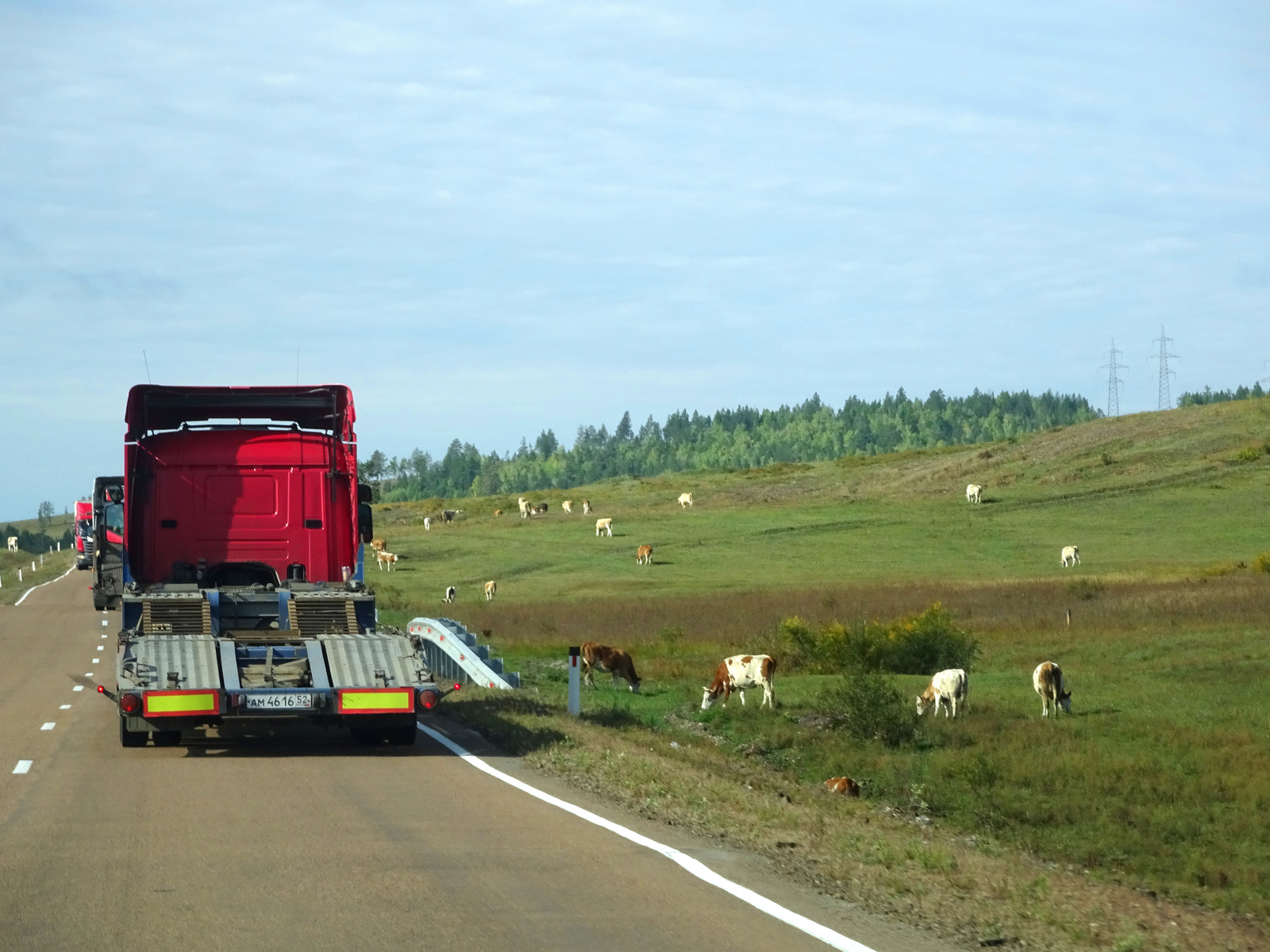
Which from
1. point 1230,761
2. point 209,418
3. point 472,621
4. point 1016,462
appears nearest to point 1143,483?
point 1016,462

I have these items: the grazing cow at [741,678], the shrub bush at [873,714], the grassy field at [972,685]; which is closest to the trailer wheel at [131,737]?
the grassy field at [972,685]

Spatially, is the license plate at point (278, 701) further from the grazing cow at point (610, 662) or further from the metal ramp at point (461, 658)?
the grazing cow at point (610, 662)

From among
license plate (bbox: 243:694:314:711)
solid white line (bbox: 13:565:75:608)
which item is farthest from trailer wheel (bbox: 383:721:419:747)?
solid white line (bbox: 13:565:75:608)

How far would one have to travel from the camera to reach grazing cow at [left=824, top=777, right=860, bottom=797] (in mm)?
18047

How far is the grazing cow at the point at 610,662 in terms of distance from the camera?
26203 mm

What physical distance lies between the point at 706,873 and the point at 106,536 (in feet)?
44.8

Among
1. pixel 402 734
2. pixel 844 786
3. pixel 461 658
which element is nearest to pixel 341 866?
pixel 402 734

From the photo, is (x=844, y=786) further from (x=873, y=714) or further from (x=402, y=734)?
(x=402, y=734)

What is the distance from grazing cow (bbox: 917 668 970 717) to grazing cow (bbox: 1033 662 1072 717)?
118 centimetres

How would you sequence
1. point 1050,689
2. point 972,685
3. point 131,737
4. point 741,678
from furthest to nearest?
point 972,685
point 741,678
point 1050,689
point 131,737

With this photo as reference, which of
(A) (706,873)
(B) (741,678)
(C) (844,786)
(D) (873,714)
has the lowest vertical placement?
(C) (844,786)

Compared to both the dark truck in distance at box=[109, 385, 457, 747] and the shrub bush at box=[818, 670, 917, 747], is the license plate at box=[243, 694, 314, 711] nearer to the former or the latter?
the dark truck in distance at box=[109, 385, 457, 747]

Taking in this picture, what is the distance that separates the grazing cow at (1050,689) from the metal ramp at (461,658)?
8331 millimetres

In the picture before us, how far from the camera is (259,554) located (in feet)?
60.1
